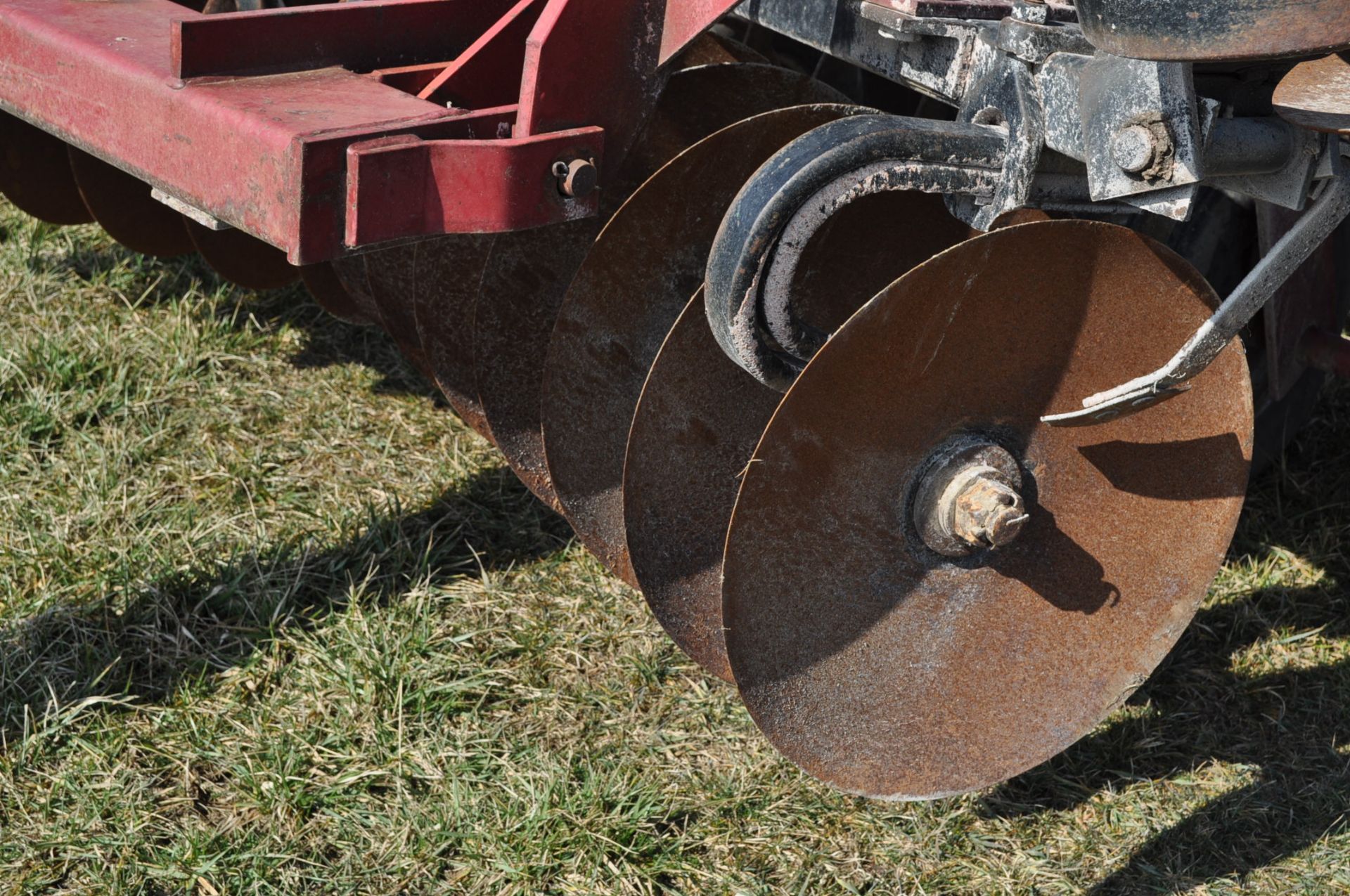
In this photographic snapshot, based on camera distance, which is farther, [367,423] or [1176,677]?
[367,423]

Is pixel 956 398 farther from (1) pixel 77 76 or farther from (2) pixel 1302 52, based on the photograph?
(1) pixel 77 76

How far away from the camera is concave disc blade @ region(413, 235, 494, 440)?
2619 millimetres

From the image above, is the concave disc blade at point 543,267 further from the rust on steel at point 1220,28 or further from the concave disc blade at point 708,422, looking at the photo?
the rust on steel at point 1220,28

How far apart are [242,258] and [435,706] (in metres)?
1.33

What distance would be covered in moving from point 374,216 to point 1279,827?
181 cm

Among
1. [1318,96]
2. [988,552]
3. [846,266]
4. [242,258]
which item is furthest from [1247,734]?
[242,258]

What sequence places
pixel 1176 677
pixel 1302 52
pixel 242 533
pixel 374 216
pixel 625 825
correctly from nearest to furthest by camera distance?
pixel 1302 52, pixel 374 216, pixel 625 825, pixel 1176 677, pixel 242 533

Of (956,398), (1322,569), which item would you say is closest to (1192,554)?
(956,398)

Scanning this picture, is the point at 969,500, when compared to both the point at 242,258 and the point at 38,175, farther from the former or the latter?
the point at 38,175

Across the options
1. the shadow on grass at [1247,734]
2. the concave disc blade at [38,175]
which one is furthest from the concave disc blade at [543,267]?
the concave disc blade at [38,175]

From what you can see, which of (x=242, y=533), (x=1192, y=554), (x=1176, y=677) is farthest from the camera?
(x=242, y=533)

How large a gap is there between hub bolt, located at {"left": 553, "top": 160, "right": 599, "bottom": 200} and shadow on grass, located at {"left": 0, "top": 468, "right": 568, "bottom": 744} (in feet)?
3.43

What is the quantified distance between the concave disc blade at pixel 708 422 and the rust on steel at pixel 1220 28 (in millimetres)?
589

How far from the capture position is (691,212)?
2.24 metres
